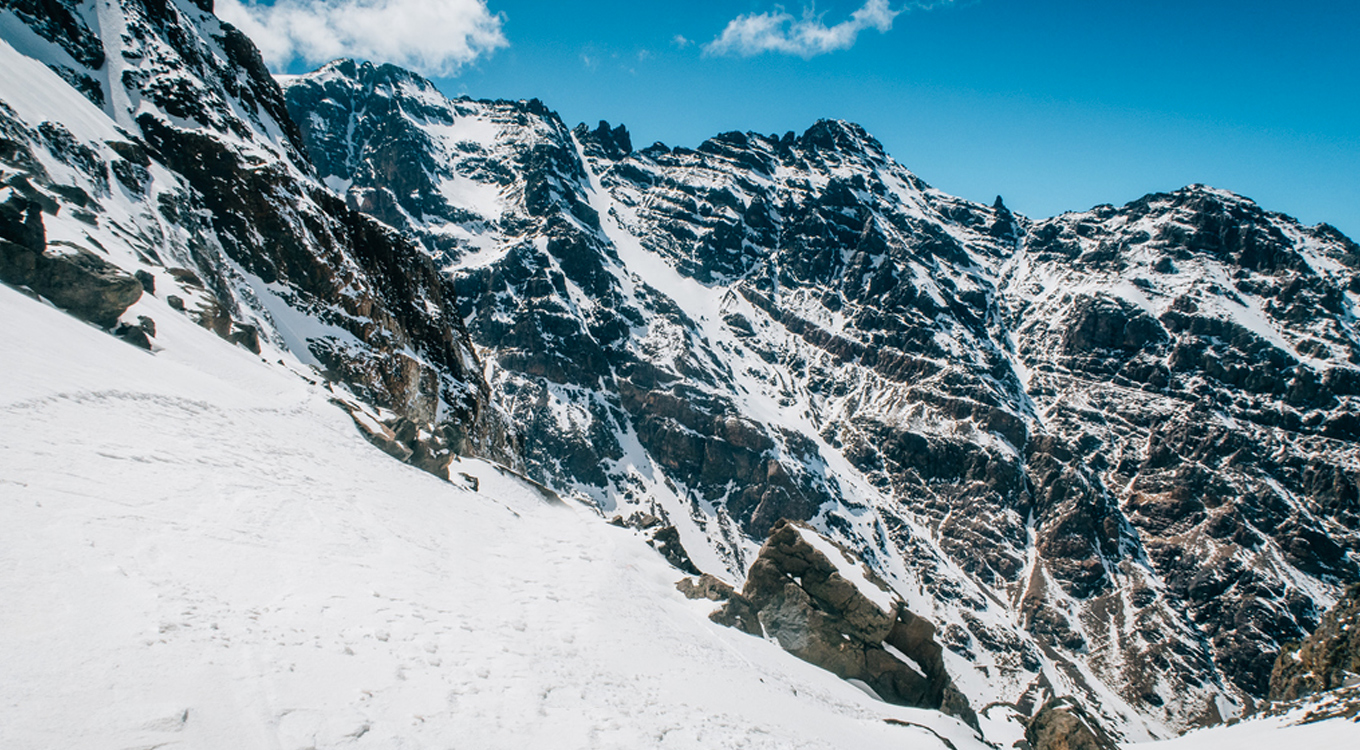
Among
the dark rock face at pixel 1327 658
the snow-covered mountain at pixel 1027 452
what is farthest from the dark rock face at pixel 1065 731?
the snow-covered mountain at pixel 1027 452

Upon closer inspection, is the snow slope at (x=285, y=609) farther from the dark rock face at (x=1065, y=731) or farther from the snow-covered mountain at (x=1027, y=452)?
the snow-covered mountain at (x=1027, y=452)

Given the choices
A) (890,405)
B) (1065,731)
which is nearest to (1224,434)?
(890,405)

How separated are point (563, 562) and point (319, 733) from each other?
39.1 ft

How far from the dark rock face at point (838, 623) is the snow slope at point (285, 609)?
6.40ft

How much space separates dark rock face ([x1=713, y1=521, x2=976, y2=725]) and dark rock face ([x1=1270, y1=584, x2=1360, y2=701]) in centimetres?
1780

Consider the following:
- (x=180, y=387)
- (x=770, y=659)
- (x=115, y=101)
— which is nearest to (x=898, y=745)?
(x=770, y=659)

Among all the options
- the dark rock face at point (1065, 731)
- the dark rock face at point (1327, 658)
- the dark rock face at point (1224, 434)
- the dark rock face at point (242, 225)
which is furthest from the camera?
the dark rock face at point (1224, 434)

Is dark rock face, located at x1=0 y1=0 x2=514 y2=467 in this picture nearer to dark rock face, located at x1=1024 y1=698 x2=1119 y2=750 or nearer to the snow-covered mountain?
dark rock face, located at x1=1024 y1=698 x2=1119 y2=750

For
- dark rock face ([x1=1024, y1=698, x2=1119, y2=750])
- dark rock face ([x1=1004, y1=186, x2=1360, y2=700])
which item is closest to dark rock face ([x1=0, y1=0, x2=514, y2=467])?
dark rock face ([x1=1024, y1=698, x2=1119, y2=750])

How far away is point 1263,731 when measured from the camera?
20172 mm

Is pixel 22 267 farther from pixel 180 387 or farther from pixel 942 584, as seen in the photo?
pixel 942 584

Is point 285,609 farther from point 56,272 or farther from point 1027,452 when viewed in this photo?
point 1027,452

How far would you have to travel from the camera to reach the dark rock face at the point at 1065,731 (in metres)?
20.7

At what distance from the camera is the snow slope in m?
6.04
